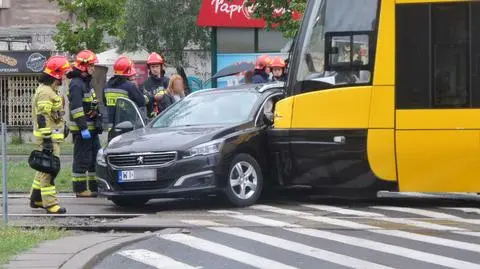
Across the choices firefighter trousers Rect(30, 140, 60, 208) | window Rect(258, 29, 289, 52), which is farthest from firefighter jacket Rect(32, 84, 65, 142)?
window Rect(258, 29, 289, 52)

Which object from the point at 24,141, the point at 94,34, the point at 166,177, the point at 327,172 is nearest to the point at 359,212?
the point at 327,172

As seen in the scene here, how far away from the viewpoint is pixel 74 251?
8.48 m

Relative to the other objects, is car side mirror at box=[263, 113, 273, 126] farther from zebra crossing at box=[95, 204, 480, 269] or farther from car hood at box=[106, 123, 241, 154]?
zebra crossing at box=[95, 204, 480, 269]

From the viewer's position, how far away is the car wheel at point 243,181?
1183 cm

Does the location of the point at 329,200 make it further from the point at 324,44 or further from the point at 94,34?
the point at 94,34

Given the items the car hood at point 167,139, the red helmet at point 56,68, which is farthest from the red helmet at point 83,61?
the car hood at point 167,139

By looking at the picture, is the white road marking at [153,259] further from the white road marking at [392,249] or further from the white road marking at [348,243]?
the white road marking at [392,249]

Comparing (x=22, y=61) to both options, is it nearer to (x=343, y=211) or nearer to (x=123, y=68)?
(x=123, y=68)

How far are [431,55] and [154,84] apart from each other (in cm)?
561

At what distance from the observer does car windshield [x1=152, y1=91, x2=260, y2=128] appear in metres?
12.7

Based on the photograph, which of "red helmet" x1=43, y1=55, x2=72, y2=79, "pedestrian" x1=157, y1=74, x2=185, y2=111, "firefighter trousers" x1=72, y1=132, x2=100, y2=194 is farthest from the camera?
"pedestrian" x1=157, y1=74, x2=185, y2=111

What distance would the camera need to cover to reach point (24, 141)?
34062 millimetres

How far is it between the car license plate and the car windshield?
1.30 m

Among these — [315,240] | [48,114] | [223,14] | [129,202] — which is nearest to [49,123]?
[48,114]
